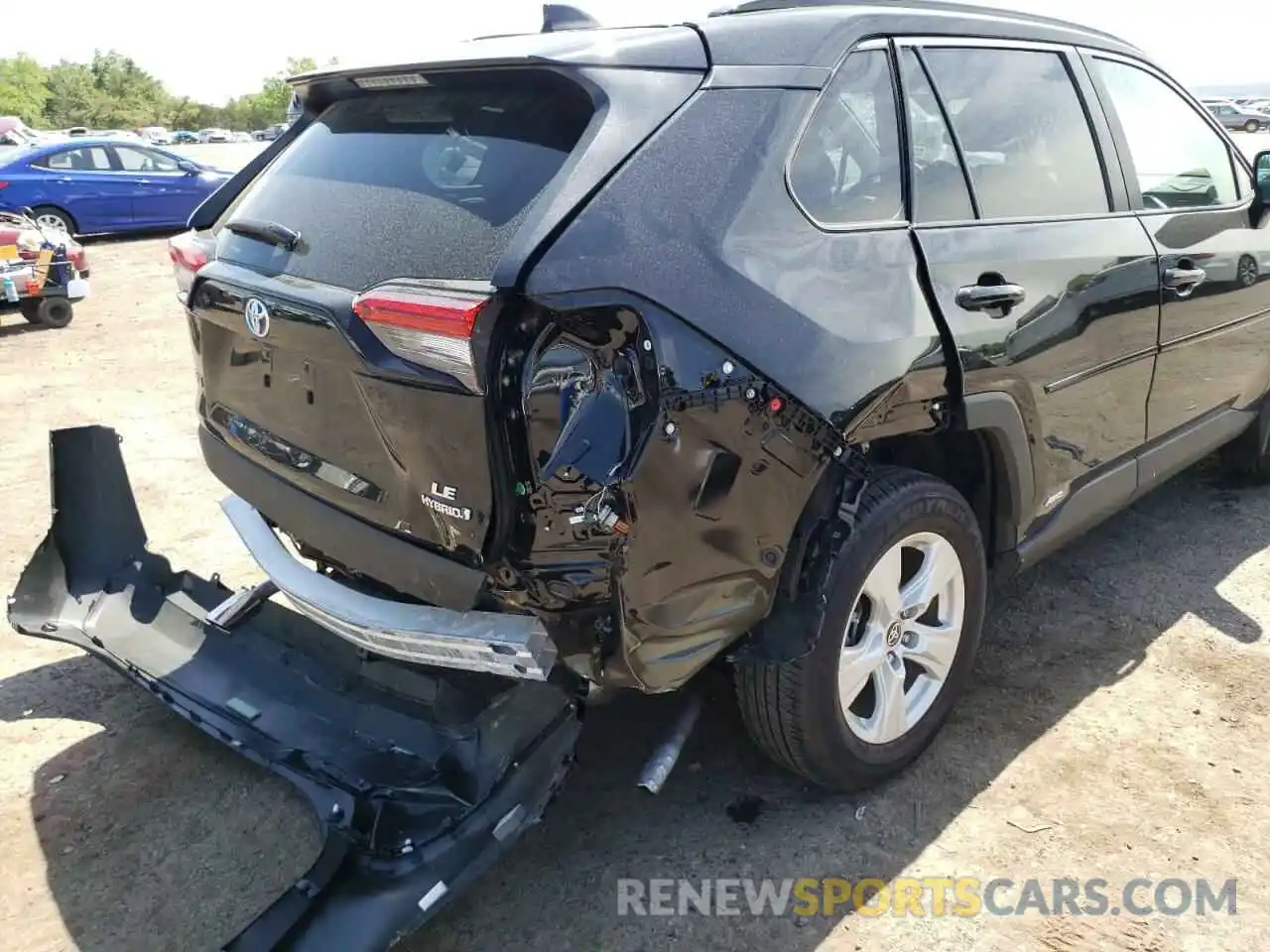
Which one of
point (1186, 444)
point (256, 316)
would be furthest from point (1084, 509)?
point (256, 316)

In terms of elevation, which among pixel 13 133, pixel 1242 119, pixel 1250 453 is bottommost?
pixel 1242 119

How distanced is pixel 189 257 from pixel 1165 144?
332cm

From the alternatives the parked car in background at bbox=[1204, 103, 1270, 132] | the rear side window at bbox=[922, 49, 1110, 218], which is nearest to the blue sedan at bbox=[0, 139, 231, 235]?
the rear side window at bbox=[922, 49, 1110, 218]

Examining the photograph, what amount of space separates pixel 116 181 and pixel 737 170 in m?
15.2

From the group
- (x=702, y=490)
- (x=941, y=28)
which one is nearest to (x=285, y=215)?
(x=702, y=490)

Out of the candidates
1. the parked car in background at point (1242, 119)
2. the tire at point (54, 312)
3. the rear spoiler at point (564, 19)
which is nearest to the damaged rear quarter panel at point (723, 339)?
the rear spoiler at point (564, 19)

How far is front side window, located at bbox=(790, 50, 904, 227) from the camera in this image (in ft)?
7.72

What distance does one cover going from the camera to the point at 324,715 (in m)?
2.79

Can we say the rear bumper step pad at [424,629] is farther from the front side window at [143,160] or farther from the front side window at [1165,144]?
the front side window at [143,160]

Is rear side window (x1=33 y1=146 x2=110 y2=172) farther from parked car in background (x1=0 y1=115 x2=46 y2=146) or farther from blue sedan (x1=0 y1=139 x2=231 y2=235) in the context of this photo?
parked car in background (x1=0 y1=115 x2=46 y2=146)

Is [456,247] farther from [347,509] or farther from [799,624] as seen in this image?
[799,624]

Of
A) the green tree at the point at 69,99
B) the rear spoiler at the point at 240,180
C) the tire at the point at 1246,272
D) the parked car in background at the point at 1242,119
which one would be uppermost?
the green tree at the point at 69,99

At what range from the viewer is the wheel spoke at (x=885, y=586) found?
8.61 ft

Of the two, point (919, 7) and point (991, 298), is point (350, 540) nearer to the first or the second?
point (991, 298)
